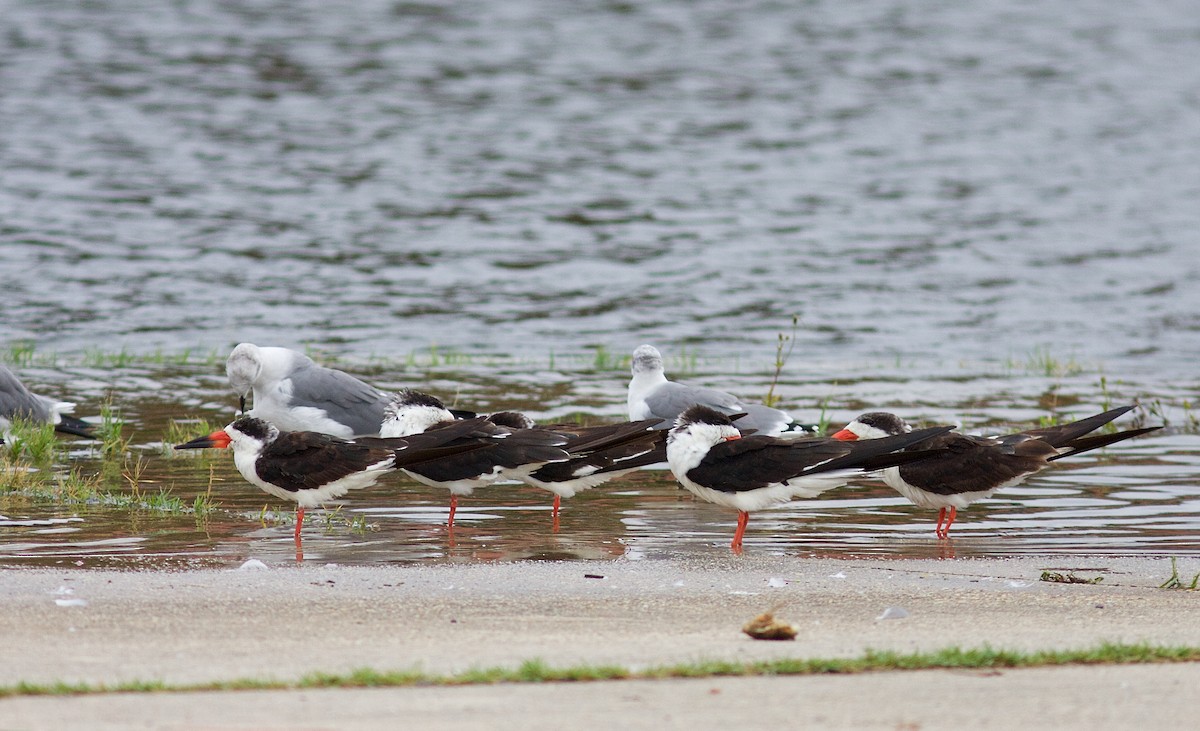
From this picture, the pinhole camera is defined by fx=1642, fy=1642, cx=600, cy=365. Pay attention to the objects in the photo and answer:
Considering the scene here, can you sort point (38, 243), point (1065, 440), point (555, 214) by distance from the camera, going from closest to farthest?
point (1065, 440) → point (38, 243) → point (555, 214)

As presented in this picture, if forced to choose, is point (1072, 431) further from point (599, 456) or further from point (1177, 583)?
point (599, 456)

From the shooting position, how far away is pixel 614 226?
2920cm

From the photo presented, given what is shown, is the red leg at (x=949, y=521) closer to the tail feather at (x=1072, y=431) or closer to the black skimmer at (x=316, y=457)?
the tail feather at (x=1072, y=431)

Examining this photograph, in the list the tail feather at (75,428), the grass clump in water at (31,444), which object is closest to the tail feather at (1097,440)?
the grass clump in water at (31,444)

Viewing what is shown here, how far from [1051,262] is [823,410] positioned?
48.1 ft

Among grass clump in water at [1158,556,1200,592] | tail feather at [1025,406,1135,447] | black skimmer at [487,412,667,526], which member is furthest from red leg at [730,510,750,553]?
grass clump in water at [1158,556,1200,592]

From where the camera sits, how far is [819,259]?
26.6 metres

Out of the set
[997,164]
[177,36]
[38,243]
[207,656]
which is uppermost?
[177,36]

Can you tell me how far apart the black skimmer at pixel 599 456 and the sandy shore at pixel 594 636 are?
1.43 m

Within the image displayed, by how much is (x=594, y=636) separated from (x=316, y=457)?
11.3ft

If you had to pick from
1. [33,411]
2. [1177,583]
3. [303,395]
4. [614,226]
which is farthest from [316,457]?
[614,226]

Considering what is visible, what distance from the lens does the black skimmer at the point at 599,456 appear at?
32.7ft

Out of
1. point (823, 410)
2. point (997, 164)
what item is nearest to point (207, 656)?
point (823, 410)

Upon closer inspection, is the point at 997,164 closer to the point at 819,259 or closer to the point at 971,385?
the point at 819,259
